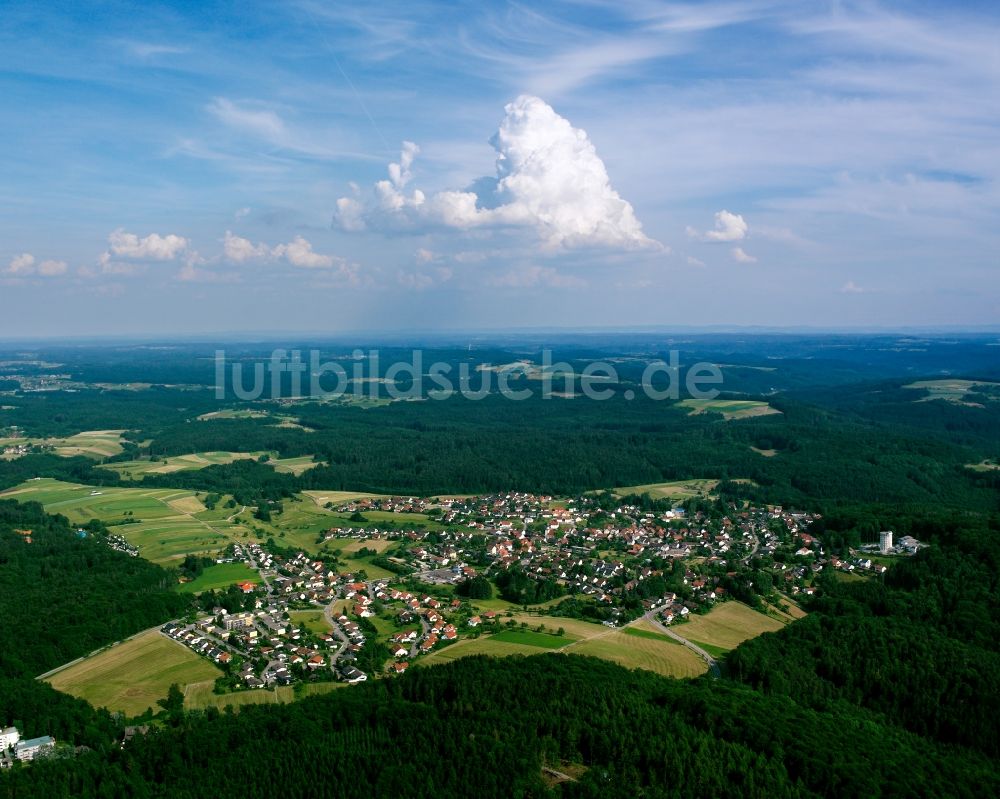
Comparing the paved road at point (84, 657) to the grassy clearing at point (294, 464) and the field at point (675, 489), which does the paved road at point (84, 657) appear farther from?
the field at point (675, 489)

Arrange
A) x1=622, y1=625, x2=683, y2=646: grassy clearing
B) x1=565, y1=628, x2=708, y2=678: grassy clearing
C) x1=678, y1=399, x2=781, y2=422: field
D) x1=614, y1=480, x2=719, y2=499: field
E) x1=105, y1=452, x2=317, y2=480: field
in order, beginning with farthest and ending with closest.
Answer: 1. x1=678, y1=399, x2=781, y2=422: field
2. x1=105, y1=452, x2=317, y2=480: field
3. x1=614, y1=480, x2=719, y2=499: field
4. x1=622, y1=625, x2=683, y2=646: grassy clearing
5. x1=565, y1=628, x2=708, y2=678: grassy clearing

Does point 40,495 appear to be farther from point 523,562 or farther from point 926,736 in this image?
point 926,736

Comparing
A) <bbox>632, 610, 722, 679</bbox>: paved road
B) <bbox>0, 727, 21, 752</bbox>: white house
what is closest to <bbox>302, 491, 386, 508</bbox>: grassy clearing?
<bbox>632, 610, 722, 679</bbox>: paved road

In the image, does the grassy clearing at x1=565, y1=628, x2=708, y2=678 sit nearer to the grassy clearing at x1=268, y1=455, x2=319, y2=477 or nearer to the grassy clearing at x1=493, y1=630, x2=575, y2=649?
the grassy clearing at x1=493, y1=630, x2=575, y2=649

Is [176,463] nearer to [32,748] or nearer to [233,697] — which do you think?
[233,697]

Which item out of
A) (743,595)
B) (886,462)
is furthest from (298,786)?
(886,462)

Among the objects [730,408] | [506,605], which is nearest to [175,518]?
[506,605]
